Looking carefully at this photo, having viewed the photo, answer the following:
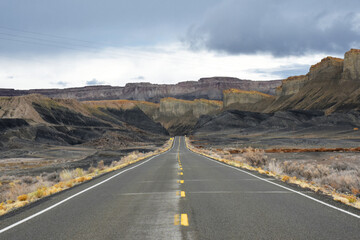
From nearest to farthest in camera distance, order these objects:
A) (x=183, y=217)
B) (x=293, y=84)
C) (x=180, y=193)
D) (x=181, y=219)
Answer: (x=181, y=219) < (x=183, y=217) < (x=180, y=193) < (x=293, y=84)

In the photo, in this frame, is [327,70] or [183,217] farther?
[327,70]

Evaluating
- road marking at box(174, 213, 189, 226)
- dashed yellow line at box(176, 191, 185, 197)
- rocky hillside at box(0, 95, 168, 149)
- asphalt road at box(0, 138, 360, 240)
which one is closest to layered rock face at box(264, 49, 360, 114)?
rocky hillside at box(0, 95, 168, 149)

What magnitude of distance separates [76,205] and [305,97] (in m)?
149

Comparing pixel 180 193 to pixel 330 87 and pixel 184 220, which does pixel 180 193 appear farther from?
pixel 330 87

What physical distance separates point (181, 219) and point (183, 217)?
185 mm

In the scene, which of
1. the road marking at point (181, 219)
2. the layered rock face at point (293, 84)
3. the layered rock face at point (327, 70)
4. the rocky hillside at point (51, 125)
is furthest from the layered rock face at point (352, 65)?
the road marking at point (181, 219)

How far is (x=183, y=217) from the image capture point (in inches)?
294

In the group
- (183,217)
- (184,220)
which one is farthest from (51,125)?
(184,220)

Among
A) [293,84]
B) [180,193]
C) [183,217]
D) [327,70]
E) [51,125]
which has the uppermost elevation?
[327,70]

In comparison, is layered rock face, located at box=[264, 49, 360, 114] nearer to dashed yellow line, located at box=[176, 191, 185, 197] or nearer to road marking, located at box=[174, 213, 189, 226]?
dashed yellow line, located at box=[176, 191, 185, 197]

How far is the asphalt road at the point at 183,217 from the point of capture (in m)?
6.20

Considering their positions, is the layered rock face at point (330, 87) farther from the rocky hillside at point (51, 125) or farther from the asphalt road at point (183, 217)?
the asphalt road at point (183, 217)

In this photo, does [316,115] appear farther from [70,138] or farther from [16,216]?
[16,216]

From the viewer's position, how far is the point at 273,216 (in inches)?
298
